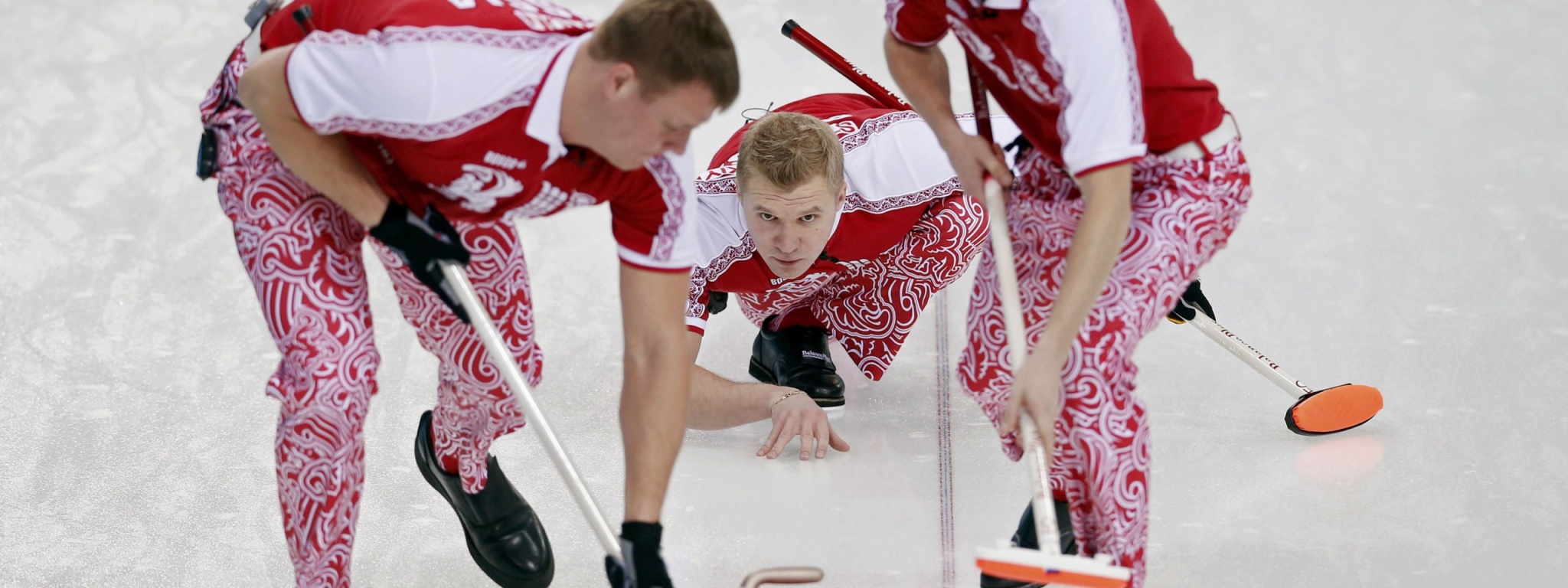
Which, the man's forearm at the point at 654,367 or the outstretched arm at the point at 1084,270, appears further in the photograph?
the man's forearm at the point at 654,367

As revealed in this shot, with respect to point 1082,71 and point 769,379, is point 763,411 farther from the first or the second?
point 1082,71

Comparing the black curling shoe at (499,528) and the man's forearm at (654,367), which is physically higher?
the man's forearm at (654,367)

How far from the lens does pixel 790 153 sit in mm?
2406

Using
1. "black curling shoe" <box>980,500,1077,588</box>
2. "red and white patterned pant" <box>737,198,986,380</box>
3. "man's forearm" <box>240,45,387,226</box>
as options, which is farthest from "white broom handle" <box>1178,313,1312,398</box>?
"man's forearm" <box>240,45,387,226</box>

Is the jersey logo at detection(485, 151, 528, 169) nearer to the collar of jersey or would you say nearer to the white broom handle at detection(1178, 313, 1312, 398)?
the collar of jersey

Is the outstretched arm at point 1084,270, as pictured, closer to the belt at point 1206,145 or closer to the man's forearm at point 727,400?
the belt at point 1206,145

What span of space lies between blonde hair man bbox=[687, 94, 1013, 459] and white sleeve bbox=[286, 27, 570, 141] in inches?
31.0

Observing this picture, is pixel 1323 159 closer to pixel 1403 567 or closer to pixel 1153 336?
pixel 1153 336

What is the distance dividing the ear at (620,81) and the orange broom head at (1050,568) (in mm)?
671

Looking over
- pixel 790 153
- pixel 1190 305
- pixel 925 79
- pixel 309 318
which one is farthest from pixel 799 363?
pixel 309 318

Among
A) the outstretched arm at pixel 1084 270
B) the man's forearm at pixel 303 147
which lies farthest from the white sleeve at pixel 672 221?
the outstretched arm at pixel 1084 270

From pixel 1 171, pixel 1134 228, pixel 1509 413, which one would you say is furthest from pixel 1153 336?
pixel 1 171

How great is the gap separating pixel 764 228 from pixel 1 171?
205 centimetres

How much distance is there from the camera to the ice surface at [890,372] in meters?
2.31
